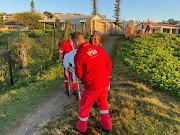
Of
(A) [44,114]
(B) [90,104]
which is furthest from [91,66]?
(A) [44,114]

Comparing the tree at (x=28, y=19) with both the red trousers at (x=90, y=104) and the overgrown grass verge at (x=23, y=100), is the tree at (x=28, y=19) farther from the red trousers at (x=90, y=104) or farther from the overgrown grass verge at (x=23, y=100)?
the red trousers at (x=90, y=104)

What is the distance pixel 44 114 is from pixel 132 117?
228cm

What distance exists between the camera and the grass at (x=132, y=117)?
3.06 metres

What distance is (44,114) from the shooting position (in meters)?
3.83

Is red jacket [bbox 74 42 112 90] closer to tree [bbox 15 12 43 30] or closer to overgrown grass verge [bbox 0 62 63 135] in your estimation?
overgrown grass verge [bbox 0 62 63 135]

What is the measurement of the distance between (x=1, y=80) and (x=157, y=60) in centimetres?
851

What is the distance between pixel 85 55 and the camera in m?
2.46

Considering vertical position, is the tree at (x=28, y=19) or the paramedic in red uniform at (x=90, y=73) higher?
the tree at (x=28, y=19)

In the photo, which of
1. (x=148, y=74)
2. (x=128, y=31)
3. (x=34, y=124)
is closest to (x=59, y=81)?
(x=34, y=124)

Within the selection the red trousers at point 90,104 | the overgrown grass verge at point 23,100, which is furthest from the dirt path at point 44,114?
the red trousers at point 90,104

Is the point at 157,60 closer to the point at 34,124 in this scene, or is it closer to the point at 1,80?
the point at 34,124

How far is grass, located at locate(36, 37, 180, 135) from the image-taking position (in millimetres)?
3057

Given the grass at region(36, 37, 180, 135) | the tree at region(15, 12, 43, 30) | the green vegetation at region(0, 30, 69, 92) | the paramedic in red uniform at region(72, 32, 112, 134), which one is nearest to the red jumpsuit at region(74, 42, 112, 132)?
the paramedic in red uniform at region(72, 32, 112, 134)

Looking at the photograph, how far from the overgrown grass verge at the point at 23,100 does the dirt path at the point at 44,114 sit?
0.65 feet
